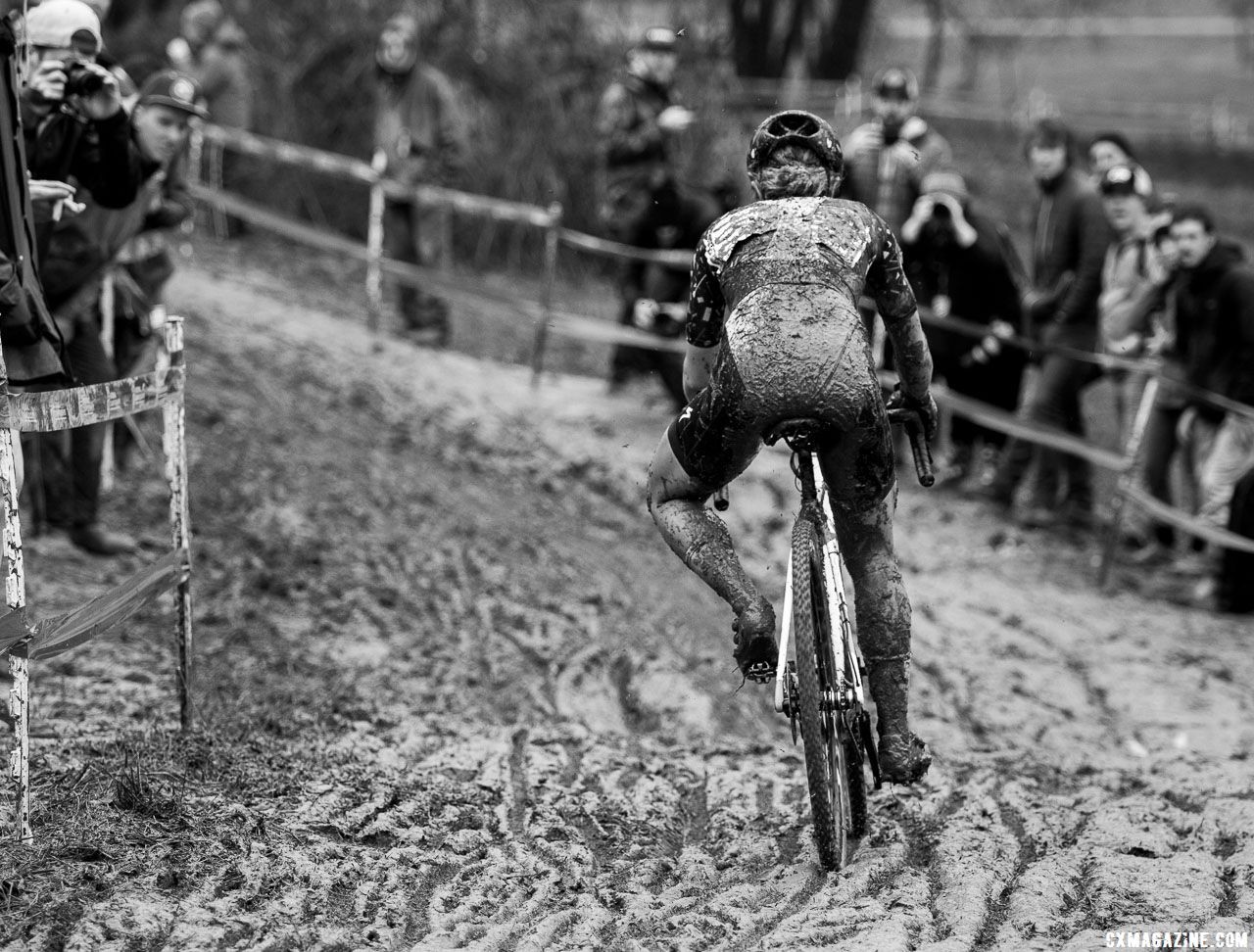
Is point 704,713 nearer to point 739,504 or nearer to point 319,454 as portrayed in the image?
point 739,504

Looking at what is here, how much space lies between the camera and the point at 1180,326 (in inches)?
329

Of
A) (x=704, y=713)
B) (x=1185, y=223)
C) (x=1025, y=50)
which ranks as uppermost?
(x=1025, y=50)

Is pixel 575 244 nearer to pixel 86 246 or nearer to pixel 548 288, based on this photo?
pixel 548 288

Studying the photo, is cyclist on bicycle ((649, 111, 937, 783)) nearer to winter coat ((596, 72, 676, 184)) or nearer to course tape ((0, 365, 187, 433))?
course tape ((0, 365, 187, 433))

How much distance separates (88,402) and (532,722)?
2.45 meters

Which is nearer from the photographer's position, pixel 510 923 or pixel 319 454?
pixel 510 923

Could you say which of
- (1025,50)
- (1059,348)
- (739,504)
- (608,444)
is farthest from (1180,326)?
(1025,50)

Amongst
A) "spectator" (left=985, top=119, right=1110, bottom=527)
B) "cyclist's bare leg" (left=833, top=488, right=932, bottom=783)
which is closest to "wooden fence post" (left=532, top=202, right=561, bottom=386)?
"spectator" (left=985, top=119, right=1110, bottom=527)

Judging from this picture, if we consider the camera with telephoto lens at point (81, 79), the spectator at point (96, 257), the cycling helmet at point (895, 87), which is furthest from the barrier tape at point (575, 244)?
the camera with telephoto lens at point (81, 79)

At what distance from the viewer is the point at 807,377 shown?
13.9 ft

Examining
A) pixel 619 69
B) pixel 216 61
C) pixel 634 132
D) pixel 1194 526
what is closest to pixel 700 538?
pixel 1194 526

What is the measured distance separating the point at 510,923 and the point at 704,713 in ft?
7.79

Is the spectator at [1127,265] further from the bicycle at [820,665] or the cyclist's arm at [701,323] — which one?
the bicycle at [820,665]

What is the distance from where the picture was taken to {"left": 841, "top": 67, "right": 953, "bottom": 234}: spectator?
9430 mm
